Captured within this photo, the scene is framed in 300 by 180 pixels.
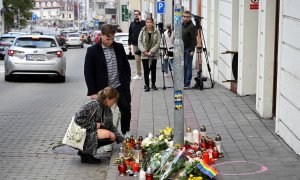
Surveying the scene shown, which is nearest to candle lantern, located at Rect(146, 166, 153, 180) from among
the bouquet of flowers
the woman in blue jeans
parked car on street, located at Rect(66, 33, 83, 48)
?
the bouquet of flowers

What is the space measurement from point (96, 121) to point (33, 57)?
39.0ft

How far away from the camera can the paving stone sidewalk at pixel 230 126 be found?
7.53m

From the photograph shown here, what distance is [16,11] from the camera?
72.4m

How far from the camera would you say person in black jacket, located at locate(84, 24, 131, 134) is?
8953mm

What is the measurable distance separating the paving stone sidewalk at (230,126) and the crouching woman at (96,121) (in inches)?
13.8

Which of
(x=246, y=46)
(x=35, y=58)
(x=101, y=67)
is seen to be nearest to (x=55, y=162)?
(x=101, y=67)

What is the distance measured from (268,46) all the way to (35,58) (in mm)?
10459

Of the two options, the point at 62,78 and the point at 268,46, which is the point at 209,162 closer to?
the point at 268,46

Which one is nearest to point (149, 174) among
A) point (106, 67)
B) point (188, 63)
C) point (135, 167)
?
point (135, 167)

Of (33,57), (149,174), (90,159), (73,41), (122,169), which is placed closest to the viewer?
(149,174)

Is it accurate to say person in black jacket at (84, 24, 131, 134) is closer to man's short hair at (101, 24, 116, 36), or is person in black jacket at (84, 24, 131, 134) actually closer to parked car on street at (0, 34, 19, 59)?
man's short hair at (101, 24, 116, 36)

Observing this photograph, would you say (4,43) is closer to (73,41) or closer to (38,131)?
(73,41)

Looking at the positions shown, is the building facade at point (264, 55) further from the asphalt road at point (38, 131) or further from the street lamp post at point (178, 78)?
the asphalt road at point (38, 131)

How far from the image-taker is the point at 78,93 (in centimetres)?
1686
